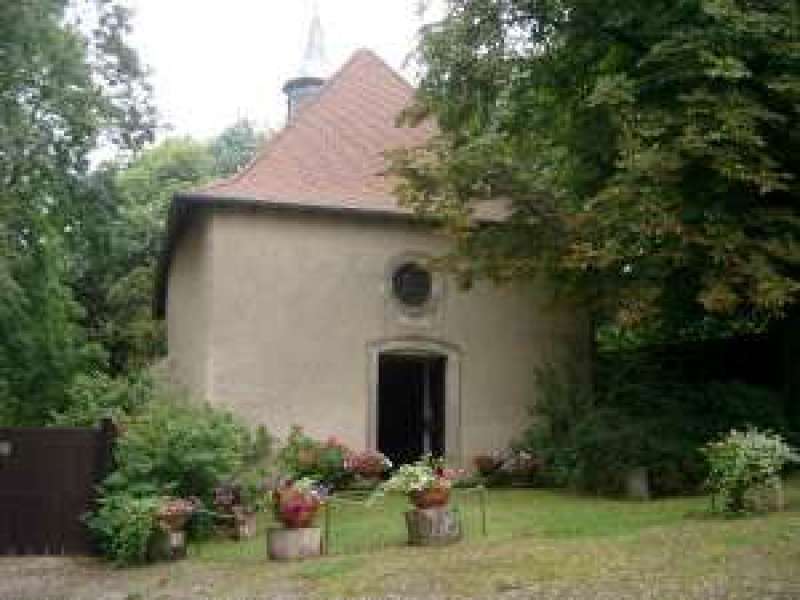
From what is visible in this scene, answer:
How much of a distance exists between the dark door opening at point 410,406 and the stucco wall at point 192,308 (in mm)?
3110

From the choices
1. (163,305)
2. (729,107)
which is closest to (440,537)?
(729,107)

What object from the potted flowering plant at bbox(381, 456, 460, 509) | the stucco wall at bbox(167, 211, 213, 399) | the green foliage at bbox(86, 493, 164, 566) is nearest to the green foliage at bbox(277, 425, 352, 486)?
the stucco wall at bbox(167, 211, 213, 399)

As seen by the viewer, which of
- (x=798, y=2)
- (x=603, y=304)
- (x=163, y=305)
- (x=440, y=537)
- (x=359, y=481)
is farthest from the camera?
(x=163, y=305)

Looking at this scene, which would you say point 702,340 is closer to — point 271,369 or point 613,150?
point 613,150

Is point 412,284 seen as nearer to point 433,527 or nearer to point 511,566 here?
point 433,527

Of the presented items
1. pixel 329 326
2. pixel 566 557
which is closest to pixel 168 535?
pixel 566 557

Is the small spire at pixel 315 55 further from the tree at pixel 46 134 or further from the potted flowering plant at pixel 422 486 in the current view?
the potted flowering plant at pixel 422 486

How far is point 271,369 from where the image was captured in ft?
61.3

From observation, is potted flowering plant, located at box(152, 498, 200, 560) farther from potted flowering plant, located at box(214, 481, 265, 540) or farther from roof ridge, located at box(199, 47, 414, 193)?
roof ridge, located at box(199, 47, 414, 193)

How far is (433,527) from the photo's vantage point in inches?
468

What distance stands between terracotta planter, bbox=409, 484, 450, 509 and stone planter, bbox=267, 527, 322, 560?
112 centimetres

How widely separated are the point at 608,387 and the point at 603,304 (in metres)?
3.16

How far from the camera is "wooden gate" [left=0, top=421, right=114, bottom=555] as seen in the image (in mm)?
14117

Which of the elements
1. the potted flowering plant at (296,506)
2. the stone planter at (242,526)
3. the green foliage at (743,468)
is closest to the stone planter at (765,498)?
the green foliage at (743,468)
